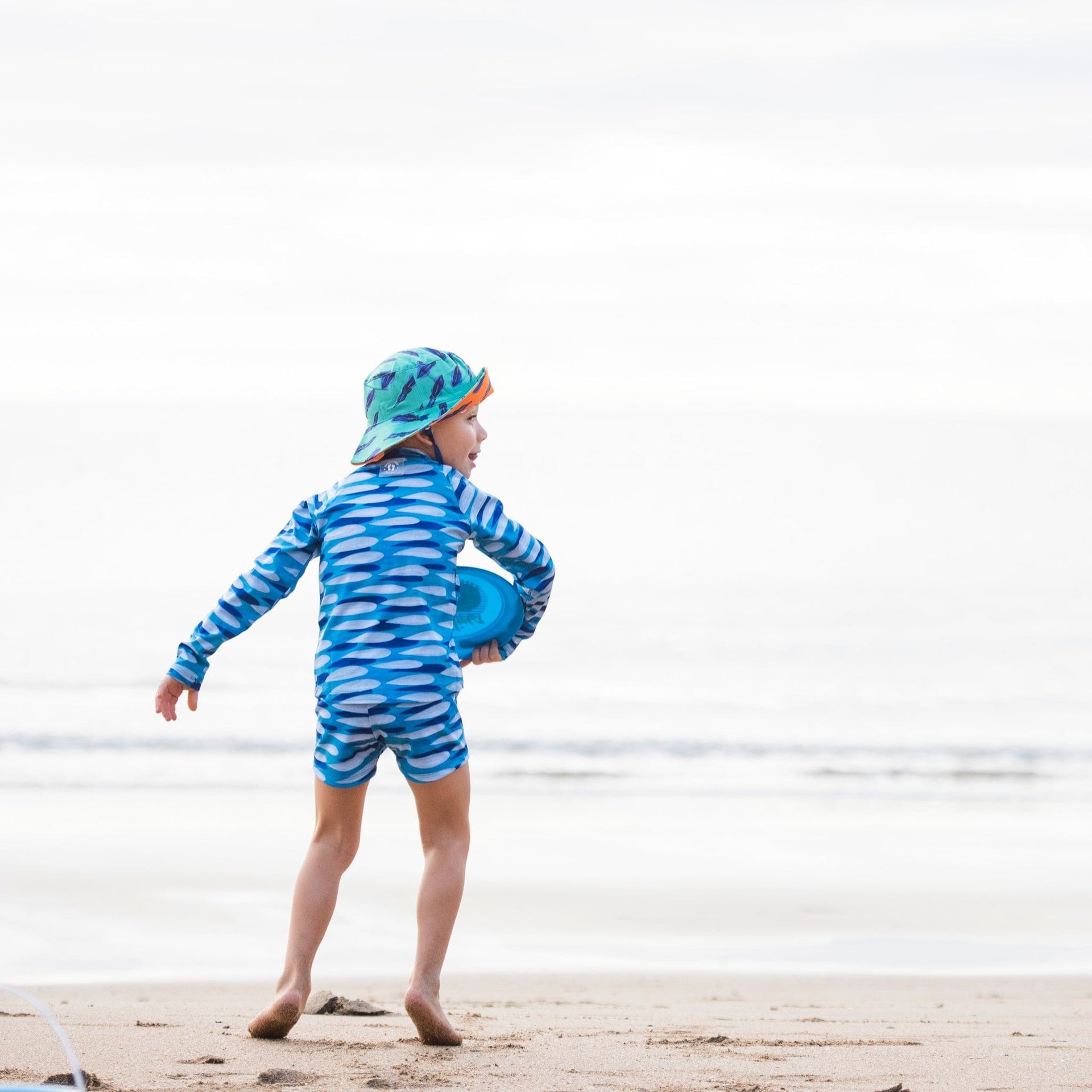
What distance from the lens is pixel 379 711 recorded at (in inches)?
118

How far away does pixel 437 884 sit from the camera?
313 cm

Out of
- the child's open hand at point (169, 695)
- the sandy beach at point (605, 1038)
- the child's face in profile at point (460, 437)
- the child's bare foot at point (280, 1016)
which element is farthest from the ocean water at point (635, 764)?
the child's face in profile at point (460, 437)

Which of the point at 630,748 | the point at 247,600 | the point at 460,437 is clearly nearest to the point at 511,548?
the point at 460,437

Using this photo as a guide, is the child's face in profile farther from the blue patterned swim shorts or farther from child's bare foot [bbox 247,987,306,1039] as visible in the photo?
child's bare foot [bbox 247,987,306,1039]

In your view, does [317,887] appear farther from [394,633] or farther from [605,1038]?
[605,1038]

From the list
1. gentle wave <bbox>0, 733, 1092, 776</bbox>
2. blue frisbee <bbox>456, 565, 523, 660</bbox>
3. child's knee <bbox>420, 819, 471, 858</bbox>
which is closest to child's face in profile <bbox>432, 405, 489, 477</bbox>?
blue frisbee <bbox>456, 565, 523, 660</bbox>

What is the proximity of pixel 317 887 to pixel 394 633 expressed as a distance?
659mm

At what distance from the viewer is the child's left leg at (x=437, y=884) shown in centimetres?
309

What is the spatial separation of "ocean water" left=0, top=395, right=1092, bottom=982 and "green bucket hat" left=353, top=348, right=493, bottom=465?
2.82m

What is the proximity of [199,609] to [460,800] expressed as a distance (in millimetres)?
26904

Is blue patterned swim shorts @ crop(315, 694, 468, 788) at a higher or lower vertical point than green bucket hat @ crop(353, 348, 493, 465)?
lower

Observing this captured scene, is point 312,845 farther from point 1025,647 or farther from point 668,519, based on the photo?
point 668,519

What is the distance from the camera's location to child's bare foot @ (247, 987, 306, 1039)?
3.13 m

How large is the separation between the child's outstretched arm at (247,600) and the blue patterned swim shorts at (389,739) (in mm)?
295
